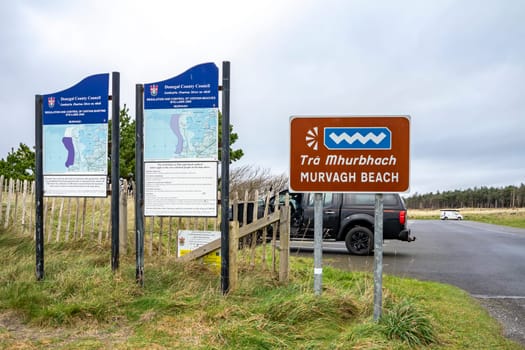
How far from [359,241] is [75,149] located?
7.46m

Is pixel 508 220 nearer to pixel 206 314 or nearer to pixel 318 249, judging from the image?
pixel 318 249

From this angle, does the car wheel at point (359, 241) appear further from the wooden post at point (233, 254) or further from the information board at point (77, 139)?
the information board at point (77, 139)

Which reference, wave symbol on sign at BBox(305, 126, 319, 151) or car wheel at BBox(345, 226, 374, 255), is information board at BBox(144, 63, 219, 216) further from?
car wheel at BBox(345, 226, 374, 255)

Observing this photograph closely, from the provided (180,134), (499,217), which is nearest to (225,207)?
(180,134)

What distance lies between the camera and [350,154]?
467 centimetres

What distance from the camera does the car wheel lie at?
11.3m

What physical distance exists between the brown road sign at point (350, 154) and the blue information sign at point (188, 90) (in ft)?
4.22

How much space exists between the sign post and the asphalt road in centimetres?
202

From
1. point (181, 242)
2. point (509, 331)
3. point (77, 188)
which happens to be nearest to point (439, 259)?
point (509, 331)

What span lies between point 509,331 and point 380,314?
1.57m

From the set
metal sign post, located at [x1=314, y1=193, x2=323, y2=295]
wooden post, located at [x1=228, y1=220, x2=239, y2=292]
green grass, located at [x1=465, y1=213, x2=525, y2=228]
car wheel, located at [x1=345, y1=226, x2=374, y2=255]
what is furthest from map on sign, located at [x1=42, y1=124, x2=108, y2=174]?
green grass, located at [x1=465, y1=213, x2=525, y2=228]

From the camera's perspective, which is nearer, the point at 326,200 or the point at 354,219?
the point at 354,219

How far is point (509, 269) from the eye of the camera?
31.1ft

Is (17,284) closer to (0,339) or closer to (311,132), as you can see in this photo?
(0,339)
